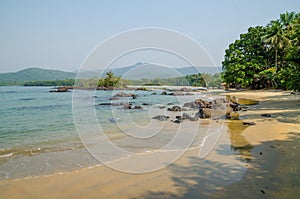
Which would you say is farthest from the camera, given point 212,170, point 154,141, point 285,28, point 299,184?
point 285,28

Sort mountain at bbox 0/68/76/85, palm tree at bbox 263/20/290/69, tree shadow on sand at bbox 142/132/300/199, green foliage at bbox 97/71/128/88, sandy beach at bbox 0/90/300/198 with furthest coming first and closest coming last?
mountain at bbox 0/68/76/85
palm tree at bbox 263/20/290/69
green foliage at bbox 97/71/128/88
sandy beach at bbox 0/90/300/198
tree shadow on sand at bbox 142/132/300/199

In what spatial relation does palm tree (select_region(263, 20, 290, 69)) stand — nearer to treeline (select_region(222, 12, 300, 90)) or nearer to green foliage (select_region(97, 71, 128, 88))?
treeline (select_region(222, 12, 300, 90))

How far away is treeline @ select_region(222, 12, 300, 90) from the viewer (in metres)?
41.5

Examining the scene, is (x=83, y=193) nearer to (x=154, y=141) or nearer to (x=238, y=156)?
(x=238, y=156)

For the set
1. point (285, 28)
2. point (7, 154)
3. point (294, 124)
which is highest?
point (285, 28)

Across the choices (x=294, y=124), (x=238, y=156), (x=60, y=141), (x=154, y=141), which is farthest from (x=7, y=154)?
(x=294, y=124)

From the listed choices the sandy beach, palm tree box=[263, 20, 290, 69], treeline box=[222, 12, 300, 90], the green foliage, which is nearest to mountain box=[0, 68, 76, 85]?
the green foliage

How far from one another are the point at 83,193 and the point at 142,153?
3.37 metres

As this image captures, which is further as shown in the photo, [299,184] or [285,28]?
[285,28]

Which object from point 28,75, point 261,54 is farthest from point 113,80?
point 28,75

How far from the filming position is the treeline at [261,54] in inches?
1635

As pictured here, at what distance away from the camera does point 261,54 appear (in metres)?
46.7

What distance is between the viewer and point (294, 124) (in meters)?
11.4

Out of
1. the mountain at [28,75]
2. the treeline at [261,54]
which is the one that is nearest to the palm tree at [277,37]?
the treeline at [261,54]
